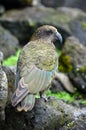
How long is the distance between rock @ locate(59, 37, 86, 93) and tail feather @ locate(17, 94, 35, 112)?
14.4ft

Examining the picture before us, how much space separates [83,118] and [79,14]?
9279mm

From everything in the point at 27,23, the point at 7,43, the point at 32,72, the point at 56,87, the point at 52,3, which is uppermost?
the point at 32,72

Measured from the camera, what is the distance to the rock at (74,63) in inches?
495

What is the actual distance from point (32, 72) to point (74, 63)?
450cm

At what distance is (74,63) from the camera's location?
13.0 m

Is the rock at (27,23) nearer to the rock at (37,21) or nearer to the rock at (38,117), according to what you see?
the rock at (37,21)

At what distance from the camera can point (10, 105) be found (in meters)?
8.59

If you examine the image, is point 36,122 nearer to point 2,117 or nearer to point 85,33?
point 2,117

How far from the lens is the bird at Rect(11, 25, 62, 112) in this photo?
8102 mm

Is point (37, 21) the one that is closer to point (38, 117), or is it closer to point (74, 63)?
point (74, 63)

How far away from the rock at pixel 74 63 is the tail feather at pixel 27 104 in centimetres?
438

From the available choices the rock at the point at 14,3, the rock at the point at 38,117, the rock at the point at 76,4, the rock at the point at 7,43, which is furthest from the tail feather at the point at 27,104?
the rock at the point at 76,4

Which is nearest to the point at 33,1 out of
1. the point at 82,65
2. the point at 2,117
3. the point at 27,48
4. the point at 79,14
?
the point at 79,14

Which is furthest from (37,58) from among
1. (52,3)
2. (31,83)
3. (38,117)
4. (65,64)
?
(52,3)
